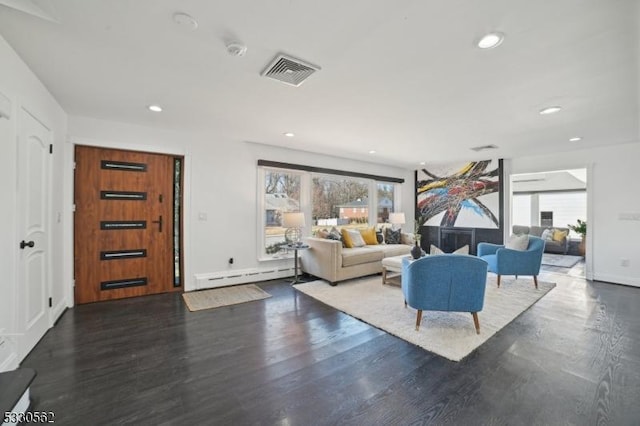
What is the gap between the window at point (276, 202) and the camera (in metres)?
4.89

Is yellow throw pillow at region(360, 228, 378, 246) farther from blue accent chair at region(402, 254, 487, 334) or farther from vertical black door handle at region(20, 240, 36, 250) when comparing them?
vertical black door handle at region(20, 240, 36, 250)

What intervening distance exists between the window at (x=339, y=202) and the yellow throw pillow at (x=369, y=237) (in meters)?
0.48

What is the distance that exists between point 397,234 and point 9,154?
5593mm

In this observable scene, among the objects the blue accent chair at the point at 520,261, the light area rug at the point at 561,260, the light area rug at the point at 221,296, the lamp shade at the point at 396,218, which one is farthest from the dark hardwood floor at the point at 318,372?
the light area rug at the point at 561,260

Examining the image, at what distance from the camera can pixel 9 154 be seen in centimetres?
201

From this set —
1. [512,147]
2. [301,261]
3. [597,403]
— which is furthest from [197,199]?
[512,147]

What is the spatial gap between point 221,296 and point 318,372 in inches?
89.6

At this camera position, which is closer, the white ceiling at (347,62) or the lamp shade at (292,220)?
the white ceiling at (347,62)

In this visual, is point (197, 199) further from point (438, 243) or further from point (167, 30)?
point (438, 243)

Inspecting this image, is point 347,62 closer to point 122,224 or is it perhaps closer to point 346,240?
point 346,240

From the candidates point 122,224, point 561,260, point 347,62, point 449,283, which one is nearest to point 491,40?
point 347,62

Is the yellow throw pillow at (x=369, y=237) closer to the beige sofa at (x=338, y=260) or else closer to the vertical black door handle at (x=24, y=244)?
the beige sofa at (x=338, y=260)

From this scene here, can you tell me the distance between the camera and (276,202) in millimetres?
5012

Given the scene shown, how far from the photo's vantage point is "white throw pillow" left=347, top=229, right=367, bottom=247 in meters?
5.20
